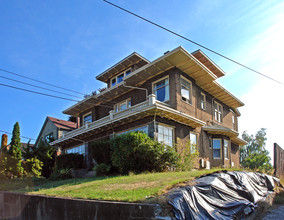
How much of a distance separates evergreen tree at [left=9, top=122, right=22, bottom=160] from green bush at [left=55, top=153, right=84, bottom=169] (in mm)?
2820

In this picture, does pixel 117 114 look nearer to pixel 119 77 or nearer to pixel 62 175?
pixel 62 175

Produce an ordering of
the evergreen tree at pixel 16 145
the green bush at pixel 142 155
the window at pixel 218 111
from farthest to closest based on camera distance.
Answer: the window at pixel 218 111 → the evergreen tree at pixel 16 145 → the green bush at pixel 142 155

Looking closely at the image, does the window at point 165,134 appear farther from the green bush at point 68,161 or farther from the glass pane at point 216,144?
the green bush at point 68,161

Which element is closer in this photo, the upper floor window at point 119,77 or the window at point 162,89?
the window at point 162,89

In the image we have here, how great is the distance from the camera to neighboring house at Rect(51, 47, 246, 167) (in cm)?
1477

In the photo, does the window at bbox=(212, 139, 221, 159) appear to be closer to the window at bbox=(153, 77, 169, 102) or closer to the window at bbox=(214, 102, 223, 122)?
the window at bbox=(214, 102, 223, 122)

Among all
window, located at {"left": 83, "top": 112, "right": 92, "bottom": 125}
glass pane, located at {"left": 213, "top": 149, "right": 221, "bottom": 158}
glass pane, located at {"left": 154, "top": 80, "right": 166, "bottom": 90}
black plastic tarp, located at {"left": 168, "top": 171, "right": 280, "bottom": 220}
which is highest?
glass pane, located at {"left": 154, "top": 80, "right": 166, "bottom": 90}

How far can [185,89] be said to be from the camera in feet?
54.2

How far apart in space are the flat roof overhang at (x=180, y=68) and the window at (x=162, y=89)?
65 cm

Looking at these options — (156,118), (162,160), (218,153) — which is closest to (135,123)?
(156,118)

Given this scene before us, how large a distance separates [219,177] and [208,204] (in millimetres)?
1814

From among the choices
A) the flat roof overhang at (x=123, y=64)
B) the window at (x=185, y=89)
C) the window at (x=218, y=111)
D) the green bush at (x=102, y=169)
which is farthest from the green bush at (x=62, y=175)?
the window at (x=218, y=111)

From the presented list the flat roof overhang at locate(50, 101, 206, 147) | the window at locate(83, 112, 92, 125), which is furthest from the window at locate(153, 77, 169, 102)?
the window at locate(83, 112, 92, 125)

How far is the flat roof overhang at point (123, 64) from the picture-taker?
787 inches
